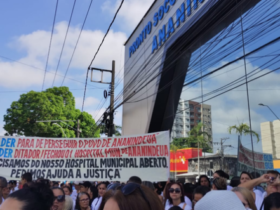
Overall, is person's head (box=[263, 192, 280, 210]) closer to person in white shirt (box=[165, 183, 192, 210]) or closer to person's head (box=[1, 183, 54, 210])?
person in white shirt (box=[165, 183, 192, 210])

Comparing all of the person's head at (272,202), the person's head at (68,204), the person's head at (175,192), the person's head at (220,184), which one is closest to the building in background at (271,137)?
the person's head at (220,184)

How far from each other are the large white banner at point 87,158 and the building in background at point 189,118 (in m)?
2.43

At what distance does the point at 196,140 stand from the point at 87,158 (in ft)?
12.6

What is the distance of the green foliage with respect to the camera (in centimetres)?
857

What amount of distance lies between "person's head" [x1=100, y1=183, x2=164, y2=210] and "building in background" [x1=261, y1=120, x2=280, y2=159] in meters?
5.68

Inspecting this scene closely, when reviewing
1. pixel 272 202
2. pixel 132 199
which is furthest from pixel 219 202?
pixel 272 202

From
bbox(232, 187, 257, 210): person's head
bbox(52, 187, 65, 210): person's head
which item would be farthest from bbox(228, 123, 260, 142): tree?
bbox(52, 187, 65, 210): person's head

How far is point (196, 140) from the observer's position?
9.11 m

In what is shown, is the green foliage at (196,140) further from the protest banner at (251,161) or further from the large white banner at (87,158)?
the large white banner at (87,158)

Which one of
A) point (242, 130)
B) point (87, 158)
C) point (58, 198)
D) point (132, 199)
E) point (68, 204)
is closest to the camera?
point (132, 199)

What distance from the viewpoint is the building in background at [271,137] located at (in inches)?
241

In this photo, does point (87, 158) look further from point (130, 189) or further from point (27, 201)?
point (130, 189)

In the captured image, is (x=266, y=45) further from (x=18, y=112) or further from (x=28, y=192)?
(x=18, y=112)

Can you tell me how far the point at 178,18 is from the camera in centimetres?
998
